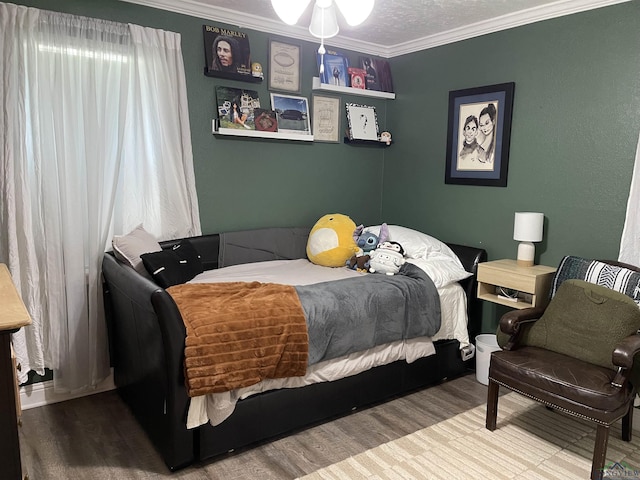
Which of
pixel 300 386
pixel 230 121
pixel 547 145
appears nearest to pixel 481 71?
pixel 547 145

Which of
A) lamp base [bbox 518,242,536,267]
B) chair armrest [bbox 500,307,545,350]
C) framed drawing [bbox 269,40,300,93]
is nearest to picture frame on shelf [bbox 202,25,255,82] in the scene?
framed drawing [bbox 269,40,300,93]

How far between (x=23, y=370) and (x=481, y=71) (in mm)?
3650

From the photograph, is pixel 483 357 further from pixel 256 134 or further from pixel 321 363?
pixel 256 134

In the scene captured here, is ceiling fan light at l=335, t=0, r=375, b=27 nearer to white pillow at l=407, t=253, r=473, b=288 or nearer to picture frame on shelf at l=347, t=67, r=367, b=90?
white pillow at l=407, t=253, r=473, b=288

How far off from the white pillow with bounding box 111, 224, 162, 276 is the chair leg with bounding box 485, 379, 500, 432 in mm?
2061

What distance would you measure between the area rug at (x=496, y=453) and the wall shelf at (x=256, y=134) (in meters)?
2.27

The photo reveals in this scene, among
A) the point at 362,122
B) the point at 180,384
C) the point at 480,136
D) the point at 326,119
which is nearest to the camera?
the point at 180,384

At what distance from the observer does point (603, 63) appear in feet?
9.61

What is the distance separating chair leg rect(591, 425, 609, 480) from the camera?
220 cm

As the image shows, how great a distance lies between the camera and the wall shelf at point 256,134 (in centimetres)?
344

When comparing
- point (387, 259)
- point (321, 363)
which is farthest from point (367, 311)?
point (387, 259)

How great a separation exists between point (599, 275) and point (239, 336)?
2.06m

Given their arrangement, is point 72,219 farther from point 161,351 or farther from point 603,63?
point 603,63

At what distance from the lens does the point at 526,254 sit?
3.20m
